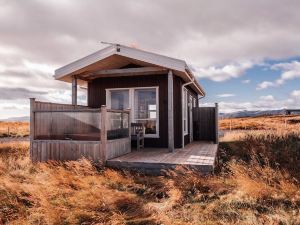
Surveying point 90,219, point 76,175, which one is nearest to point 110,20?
point 76,175

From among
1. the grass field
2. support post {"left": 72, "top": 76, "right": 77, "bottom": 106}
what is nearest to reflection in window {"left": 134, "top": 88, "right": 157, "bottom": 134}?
support post {"left": 72, "top": 76, "right": 77, "bottom": 106}

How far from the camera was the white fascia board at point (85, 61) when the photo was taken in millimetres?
9023

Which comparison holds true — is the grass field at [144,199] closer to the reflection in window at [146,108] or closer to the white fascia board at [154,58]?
the white fascia board at [154,58]

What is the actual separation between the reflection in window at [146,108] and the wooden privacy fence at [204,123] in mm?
4548

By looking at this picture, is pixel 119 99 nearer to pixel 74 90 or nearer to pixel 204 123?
pixel 74 90

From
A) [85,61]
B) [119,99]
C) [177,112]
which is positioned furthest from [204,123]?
[85,61]

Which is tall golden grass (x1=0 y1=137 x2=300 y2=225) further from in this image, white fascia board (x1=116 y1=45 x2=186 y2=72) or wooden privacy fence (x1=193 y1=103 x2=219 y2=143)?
wooden privacy fence (x1=193 y1=103 x2=219 y2=143)

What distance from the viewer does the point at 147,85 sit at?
10.1 m

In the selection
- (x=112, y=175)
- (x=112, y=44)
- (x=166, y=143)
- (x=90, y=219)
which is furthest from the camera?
(x=166, y=143)

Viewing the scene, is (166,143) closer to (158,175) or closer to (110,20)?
(158,175)

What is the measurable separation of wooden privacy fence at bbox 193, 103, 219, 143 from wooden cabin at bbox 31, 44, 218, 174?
99 cm

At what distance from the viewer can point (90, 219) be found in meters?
4.06

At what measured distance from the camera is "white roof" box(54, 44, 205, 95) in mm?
8508

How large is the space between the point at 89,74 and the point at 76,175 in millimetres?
5054
